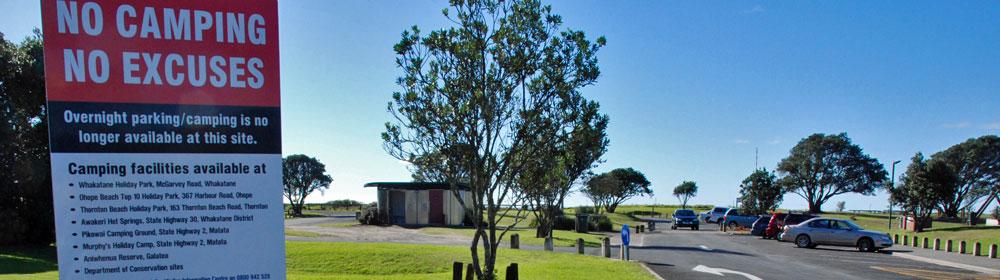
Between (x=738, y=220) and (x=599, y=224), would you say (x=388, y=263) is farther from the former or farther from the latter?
(x=738, y=220)

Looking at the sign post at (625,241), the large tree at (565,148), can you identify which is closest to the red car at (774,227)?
the sign post at (625,241)

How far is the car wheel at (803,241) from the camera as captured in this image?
2680 centimetres

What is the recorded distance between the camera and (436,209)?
37875 millimetres

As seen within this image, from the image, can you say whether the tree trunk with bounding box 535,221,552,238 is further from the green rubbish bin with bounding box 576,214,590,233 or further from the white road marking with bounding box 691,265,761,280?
the white road marking with bounding box 691,265,761,280

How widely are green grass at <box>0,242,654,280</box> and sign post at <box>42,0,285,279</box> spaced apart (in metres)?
9.10

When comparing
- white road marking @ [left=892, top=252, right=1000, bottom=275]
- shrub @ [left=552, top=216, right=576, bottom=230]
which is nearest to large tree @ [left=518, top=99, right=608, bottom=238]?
white road marking @ [left=892, top=252, right=1000, bottom=275]

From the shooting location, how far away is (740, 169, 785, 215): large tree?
5291 cm

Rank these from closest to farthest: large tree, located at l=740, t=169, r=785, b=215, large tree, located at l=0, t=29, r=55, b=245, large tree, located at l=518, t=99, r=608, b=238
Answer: large tree, located at l=518, t=99, r=608, b=238, large tree, located at l=0, t=29, r=55, b=245, large tree, located at l=740, t=169, r=785, b=215

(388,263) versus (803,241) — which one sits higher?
(803,241)

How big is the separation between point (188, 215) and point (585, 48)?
6.08 m

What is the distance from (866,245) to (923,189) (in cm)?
1841

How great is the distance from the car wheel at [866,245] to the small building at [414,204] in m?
19.8

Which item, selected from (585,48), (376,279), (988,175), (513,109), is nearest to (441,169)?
(513,109)

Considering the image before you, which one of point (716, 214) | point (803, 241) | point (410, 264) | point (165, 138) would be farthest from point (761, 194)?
point (165, 138)
